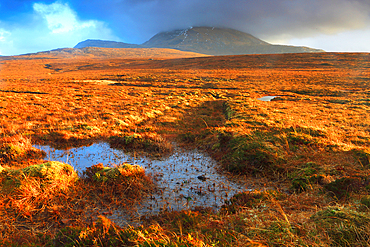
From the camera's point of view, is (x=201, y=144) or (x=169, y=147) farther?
(x=201, y=144)

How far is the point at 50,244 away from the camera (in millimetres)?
4230

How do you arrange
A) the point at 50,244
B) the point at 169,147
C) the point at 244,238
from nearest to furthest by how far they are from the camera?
the point at 244,238
the point at 50,244
the point at 169,147

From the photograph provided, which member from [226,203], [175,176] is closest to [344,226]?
[226,203]

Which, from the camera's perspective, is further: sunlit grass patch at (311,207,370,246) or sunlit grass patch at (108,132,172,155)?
sunlit grass patch at (108,132,172,155)

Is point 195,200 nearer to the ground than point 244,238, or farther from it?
nearer to the ground

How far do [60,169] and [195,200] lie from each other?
4.77m

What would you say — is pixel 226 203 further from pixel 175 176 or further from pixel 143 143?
pixel 143 143

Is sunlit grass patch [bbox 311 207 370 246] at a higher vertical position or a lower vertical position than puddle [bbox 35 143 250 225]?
higher

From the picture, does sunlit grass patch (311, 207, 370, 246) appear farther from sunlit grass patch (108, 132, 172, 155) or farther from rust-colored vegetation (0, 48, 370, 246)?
sunlit grass patch (108, 132, 172, 155)

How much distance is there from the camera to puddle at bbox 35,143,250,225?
249 inches

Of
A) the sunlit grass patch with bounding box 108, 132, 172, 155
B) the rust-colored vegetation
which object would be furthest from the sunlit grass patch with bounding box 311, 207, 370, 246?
the sunlit grass patch with bounding box 108, 132, 172, 155

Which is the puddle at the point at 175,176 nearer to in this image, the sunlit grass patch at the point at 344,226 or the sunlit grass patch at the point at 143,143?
the sunlit grass patch at the point at 143,143

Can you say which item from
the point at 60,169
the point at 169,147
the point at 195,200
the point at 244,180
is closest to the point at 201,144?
the point at 169,147

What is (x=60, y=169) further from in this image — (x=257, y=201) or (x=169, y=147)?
(x=257, y=201)
